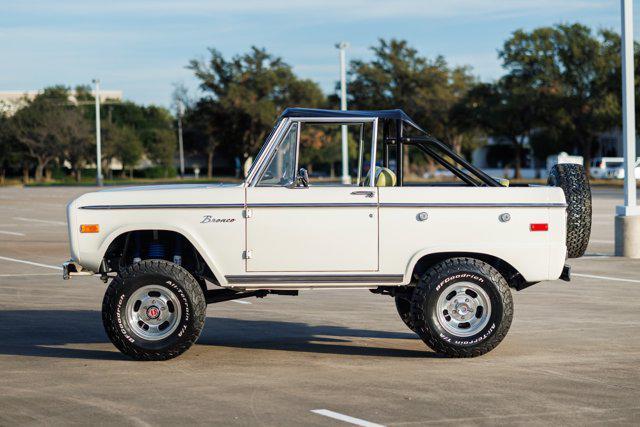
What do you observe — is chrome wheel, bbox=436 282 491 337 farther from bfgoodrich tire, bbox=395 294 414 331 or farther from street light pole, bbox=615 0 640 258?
street light pole, bbox=615 0 640 258

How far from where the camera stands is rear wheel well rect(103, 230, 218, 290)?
32.1 ft

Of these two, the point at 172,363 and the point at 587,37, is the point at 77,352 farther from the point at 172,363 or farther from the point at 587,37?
the point at 587,37

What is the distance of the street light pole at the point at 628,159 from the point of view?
18.0 m

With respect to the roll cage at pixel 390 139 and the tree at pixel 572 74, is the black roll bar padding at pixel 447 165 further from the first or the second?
the tree at pixel 572 74

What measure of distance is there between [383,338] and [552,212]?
2.22 metres

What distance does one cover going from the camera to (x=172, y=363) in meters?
9.37

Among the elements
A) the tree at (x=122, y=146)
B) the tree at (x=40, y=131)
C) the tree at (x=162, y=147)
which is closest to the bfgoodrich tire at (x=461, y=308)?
the tree at (x=40, y=131)

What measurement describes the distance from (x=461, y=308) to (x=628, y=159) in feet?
32.5

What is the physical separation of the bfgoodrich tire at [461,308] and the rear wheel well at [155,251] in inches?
76.6

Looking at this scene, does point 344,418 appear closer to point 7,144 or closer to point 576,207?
point 576,207

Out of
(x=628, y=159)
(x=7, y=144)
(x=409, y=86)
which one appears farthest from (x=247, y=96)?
(x=628, y=159)

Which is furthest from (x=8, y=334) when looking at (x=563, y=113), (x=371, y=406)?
(x=563, y=113)

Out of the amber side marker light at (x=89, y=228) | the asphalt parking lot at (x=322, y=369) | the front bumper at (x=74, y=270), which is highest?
the amber side marker light at (x=89, y=228)

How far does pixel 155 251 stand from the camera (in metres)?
9.85
